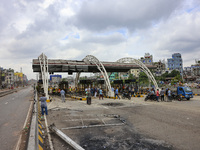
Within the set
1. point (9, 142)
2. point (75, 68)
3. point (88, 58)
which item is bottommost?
point (9, 142)

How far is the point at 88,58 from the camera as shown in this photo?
31.0 meters

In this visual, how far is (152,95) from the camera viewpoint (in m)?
16.7

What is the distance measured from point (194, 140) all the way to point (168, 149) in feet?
4.53

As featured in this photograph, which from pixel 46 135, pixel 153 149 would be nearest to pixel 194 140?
pixel 153 149

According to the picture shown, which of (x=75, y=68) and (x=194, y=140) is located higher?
(x=75, y=68)

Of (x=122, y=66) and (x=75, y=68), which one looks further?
(x=122, y=66)

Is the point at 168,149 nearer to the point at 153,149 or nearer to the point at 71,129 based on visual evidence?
the point at 153,149

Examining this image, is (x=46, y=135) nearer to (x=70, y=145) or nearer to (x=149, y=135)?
(x=70, y=145)

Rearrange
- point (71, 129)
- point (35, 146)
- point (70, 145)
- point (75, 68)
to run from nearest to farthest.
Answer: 1. point (35, 146)
2. point (70, 145)
3. point (71, 129)
4. point (75, 68)

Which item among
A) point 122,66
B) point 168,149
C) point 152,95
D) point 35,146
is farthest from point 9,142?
point 122,66

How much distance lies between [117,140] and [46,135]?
293cm

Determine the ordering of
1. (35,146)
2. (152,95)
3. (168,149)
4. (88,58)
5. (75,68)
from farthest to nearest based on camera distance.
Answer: (88,58)
(75,68)
(152,95)
(168,149)
(35,146)

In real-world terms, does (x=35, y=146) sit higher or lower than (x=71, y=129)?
higher

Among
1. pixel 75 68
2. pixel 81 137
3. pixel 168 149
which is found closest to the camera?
pixel 168 149
